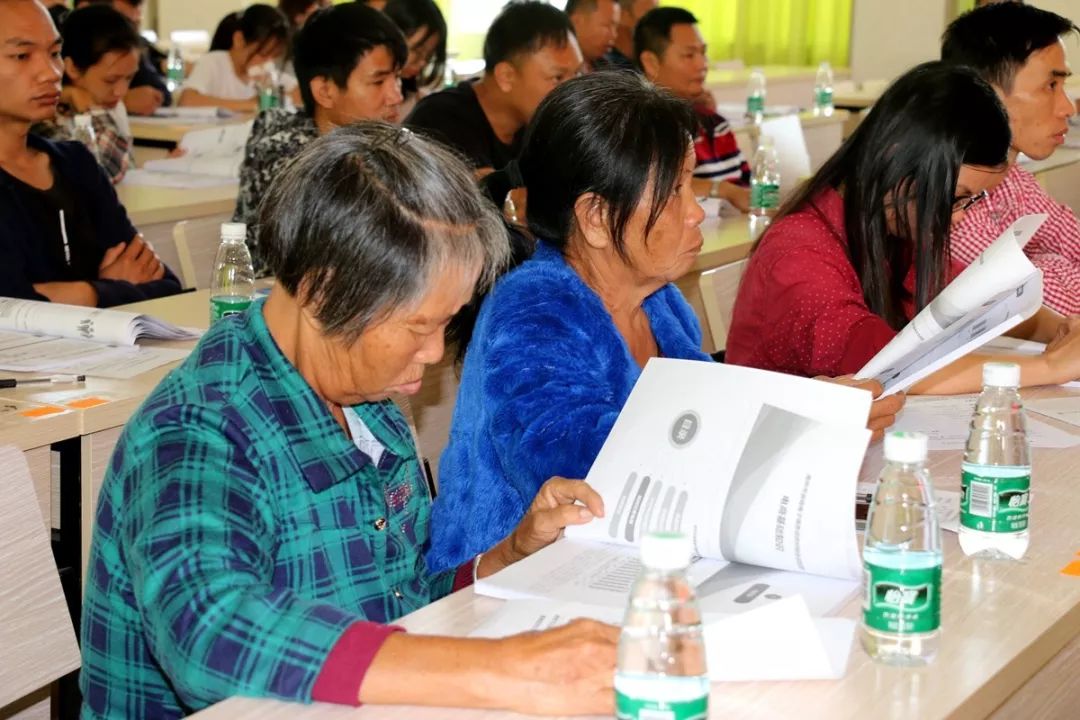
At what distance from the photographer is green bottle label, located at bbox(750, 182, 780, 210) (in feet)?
13.9

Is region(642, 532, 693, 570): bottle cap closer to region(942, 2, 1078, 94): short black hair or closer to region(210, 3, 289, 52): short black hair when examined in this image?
region(942, 2, 1078, 94): short black hair

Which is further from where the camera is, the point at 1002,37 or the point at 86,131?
the point at 86,131

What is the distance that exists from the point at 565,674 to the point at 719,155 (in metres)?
4.13

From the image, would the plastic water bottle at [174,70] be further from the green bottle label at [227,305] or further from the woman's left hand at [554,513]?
the woman's left hand at [554,513]

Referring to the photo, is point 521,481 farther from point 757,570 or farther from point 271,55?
point 271,55

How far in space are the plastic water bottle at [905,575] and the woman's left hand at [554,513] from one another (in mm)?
326

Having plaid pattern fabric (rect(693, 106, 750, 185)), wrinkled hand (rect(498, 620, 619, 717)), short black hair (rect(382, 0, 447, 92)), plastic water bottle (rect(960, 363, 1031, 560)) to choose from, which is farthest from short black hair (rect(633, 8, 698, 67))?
wrinkled hand (rect(498, 620, 619, 717))

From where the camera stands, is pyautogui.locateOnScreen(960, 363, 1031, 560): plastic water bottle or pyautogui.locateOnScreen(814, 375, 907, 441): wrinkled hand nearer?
pyautogui.locateOnScreen(960, 363, 1031, 560): plastic water bottle

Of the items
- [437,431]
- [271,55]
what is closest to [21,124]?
[437,431]

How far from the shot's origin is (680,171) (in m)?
1.79

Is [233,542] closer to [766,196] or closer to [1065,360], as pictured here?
[1065,360]

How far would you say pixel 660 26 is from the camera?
19.2ft

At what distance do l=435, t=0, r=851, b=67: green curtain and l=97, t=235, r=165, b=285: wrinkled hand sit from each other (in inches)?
279

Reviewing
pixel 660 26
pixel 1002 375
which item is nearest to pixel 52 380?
pixel 1002 375
